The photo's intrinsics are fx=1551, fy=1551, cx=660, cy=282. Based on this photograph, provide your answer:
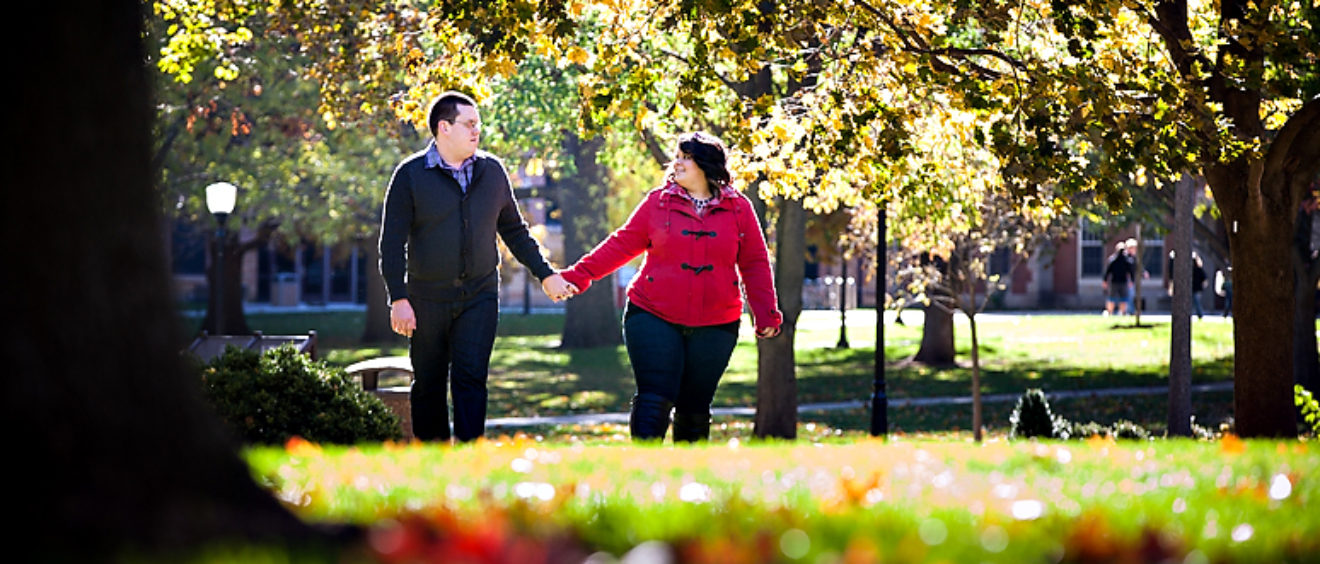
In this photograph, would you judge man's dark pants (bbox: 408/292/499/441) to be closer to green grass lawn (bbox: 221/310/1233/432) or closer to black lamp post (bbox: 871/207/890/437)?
black lamp post (bbox: 871/207/890/437)

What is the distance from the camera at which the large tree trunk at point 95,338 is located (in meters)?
3.32

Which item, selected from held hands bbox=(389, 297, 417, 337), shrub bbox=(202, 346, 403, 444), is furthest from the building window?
held hands bbox=(389, 297, 417, 337)

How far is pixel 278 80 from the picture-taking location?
91.4ft

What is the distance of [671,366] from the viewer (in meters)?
7.59

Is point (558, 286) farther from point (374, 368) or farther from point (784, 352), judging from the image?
point (784, 352)

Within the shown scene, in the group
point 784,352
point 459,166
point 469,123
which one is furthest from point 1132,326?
point 469,123

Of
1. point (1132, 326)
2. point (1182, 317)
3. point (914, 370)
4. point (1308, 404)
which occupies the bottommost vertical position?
point (914, 370)

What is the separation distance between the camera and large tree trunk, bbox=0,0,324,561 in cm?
332

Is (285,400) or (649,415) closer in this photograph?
(649,415)

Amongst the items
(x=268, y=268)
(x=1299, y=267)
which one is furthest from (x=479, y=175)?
(x=268, y=268)

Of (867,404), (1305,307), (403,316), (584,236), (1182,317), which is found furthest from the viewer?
(584,236)

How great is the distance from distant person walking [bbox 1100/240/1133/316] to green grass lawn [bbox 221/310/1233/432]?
849 millimetres

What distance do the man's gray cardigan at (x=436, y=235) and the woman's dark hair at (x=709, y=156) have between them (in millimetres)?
1016

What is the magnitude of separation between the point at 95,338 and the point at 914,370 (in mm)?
25889
